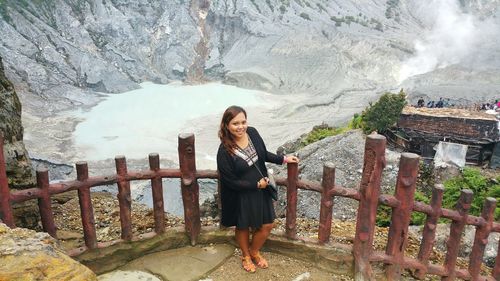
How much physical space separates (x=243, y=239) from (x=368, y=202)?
1.14 m

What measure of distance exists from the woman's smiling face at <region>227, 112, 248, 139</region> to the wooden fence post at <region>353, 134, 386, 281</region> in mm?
1016

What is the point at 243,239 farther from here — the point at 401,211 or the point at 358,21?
the point at 358,21

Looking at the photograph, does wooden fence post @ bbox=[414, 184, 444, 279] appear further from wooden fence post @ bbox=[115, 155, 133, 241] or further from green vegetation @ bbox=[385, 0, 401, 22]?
green vegetation @ bbox=[385, 0, 401, 22]

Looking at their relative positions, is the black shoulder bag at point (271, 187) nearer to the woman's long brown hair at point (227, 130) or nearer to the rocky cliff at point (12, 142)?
the woman's long brown hair at point (227, 130)

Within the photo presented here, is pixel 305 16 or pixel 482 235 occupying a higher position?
pixel 305 16

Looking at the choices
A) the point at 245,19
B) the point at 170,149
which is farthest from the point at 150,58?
the point at 170,149

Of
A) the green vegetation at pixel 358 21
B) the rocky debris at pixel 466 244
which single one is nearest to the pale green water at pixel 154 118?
the green vegetation at pixel 358 21

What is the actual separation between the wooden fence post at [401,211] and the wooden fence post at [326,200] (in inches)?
21.1

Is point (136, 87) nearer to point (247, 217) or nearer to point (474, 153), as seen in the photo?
point (474, 153)

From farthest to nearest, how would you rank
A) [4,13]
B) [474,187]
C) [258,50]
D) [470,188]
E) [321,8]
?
[321,8]
[258,50]
[4,13]
[470,188]
[474,187]

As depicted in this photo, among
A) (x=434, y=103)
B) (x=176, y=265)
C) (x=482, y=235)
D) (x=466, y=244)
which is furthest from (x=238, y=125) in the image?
(x=434, y=103)

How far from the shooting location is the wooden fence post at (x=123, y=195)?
374cm

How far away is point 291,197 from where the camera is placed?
3.87 meters

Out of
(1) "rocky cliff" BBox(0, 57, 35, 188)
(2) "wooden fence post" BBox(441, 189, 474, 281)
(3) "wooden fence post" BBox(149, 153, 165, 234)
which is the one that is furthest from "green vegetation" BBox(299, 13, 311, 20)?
(3) "wooden fence post" BBox(149, 153, 165, 234)
